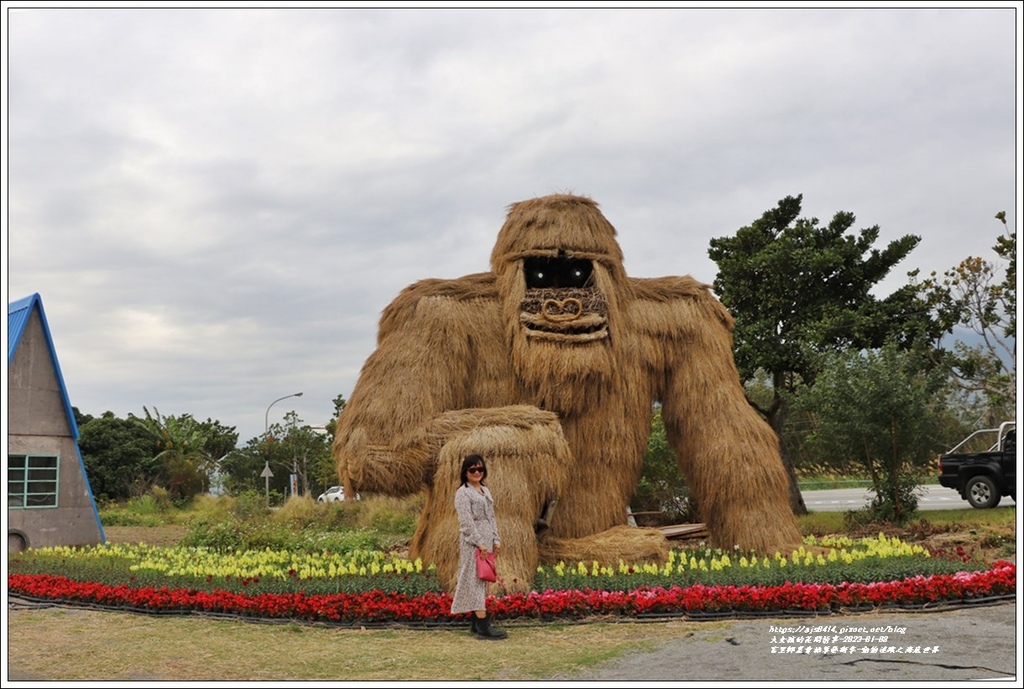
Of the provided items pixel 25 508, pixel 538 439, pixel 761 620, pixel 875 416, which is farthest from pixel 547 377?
pixel 25 508

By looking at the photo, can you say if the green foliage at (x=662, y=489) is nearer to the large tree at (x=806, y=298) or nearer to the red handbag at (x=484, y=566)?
the large tree at (x=806, y=298)

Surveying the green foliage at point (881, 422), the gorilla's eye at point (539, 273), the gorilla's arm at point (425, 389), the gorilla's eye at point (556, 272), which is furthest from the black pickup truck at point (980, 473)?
the gorilla's arm at point (425, 389)

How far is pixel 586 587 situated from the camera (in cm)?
636

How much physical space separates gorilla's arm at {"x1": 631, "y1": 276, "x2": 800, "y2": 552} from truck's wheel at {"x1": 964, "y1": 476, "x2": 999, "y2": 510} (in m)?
6.55

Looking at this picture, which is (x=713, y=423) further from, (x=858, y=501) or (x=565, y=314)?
(x=858, y=501)

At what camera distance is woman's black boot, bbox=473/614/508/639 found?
18.1 ft

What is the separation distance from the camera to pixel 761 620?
5.77 metres

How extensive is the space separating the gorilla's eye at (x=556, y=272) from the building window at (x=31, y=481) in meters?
6.80

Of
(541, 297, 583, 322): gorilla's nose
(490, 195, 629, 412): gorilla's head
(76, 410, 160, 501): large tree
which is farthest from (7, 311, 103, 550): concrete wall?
(76, 410, 160, 501): large tree

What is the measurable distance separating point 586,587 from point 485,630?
1.06 meters

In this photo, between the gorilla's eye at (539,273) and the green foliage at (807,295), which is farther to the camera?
the green foliage at (807,295)

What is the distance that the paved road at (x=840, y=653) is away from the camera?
14.2 ft

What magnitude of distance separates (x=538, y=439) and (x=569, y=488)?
33.4 inches

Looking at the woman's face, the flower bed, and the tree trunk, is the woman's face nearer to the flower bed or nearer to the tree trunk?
the flower bed
